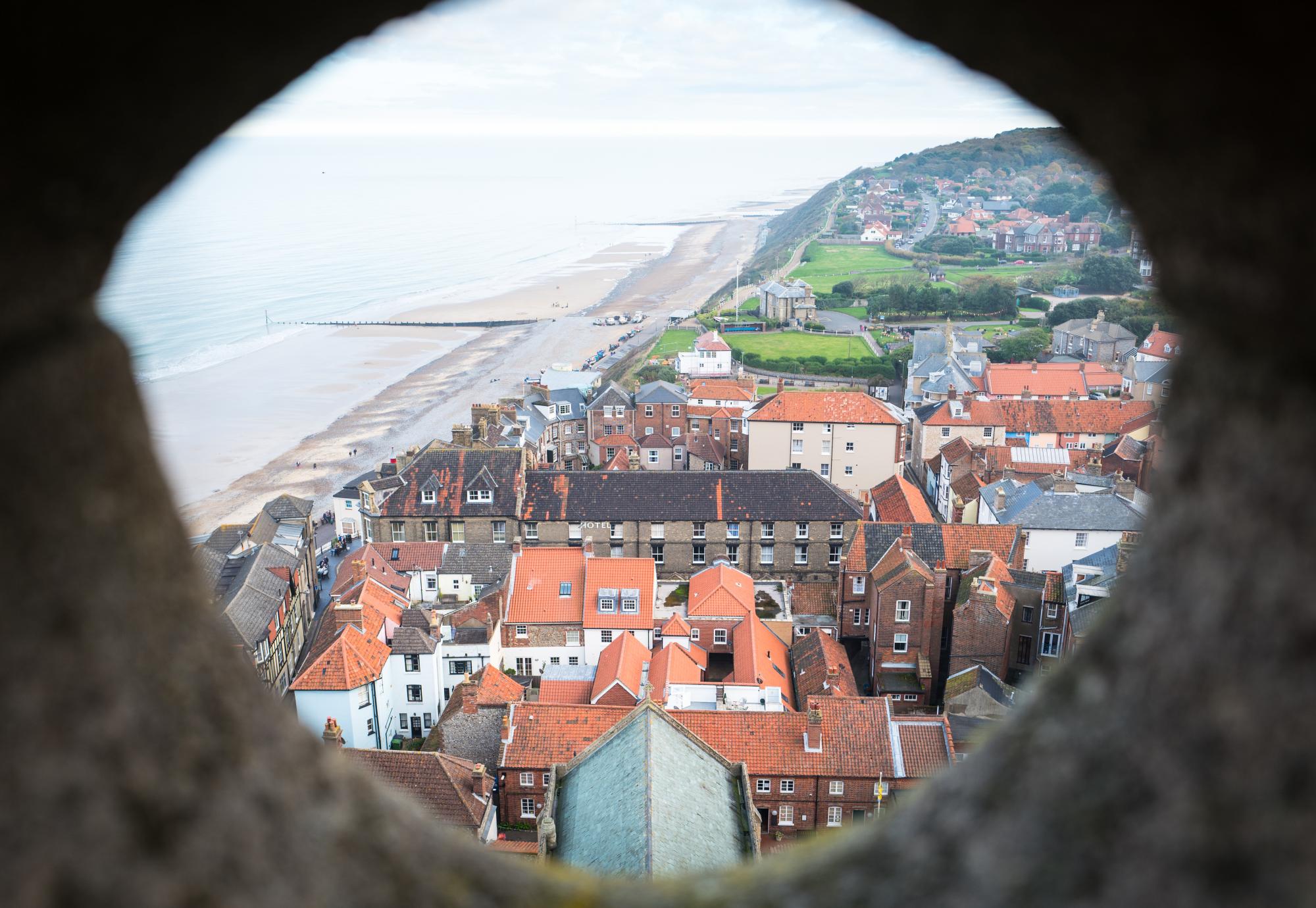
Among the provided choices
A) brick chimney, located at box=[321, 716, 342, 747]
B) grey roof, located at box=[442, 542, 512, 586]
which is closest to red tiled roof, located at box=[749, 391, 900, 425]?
grey roof, located at box=[442, 542, 512, 586]

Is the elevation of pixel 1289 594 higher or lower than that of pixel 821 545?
higher

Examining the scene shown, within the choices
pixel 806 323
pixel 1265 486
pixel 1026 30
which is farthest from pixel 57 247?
pixel 806 323

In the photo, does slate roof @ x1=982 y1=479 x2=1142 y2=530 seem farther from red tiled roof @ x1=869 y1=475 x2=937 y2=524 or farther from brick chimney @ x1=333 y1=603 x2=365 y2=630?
brick chimney @ x1=333 y1=603 x2=365 y2=630

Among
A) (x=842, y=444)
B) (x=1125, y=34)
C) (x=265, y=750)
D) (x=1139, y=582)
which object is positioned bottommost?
(x=842, y=444)

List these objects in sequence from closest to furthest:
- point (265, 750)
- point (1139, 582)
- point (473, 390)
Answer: point (1139, 582)
point (265, 750)
point (473, 390)

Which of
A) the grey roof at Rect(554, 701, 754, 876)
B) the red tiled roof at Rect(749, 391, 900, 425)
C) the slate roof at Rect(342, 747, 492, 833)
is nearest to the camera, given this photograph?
Result: the grey roof at Rect(554, 701, 754, 876)

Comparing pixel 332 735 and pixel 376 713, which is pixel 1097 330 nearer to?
pixel 376 713

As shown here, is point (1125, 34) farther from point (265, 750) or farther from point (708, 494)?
point (708, 494)
